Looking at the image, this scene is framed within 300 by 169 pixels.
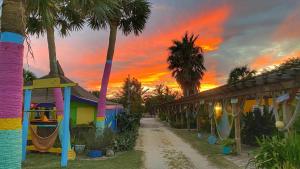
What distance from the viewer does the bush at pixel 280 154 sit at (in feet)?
19.9

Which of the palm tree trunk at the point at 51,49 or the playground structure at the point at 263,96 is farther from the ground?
the palm tree trunk at the point at 51,49

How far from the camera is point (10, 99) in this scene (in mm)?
6180

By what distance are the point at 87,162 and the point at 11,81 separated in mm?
6603

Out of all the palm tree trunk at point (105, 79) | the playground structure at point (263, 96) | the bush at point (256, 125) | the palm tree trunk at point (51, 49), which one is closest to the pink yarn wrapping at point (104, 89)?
the palm tree trunk at point (105, 79)

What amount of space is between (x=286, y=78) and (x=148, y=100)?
69.3 metres

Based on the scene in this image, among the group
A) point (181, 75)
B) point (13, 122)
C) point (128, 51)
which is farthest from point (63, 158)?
point (181, 75)

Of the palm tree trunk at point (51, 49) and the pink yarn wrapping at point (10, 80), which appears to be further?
the palm tree trunk at point (51, 49)

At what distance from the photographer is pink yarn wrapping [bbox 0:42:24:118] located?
20.2 ft

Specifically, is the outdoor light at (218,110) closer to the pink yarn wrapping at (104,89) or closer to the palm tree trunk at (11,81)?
the pink yarn wrapping at (104,89)

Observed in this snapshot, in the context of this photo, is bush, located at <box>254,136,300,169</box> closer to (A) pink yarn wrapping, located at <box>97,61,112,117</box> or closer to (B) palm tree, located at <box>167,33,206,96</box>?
(A) pink yarn wrapping, located at <box>97,61,112,117</box>

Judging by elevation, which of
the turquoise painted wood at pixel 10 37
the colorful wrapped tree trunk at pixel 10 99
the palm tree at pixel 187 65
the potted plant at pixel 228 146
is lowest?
the potted plant at pixel 228 146

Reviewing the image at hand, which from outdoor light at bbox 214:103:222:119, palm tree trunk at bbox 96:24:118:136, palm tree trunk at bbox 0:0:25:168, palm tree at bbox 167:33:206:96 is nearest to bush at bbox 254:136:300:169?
palm tree trunk at bbox 0:0:25:168

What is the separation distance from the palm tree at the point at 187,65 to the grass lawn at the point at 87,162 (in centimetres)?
3204

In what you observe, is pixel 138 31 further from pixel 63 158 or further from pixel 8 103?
pixel 8 103
